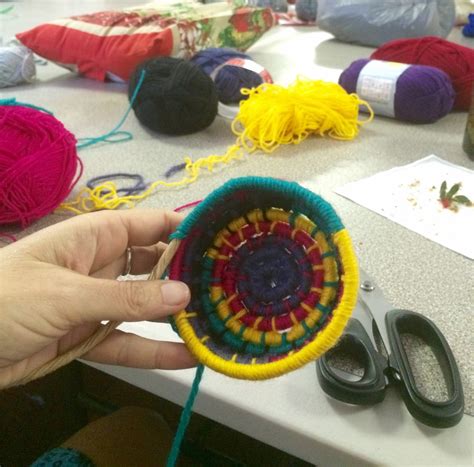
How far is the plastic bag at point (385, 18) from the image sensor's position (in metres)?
1.27

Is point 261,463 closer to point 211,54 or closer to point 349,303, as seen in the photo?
point 349,303

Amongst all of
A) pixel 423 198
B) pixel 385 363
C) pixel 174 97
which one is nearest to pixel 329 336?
pixel 385 363

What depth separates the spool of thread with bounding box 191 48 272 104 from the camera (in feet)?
3.11

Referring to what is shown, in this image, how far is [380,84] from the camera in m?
0.89

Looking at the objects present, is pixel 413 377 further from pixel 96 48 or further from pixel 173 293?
pixel 96 48

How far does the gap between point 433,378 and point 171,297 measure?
22 centimetres

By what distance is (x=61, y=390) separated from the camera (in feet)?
2.60

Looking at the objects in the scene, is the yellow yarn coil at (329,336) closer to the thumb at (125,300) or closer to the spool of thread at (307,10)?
the thumb at (125,300)

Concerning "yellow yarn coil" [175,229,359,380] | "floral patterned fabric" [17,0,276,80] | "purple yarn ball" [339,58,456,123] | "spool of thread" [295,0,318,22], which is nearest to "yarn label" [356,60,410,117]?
"purple yarn ball" [339,58,456,123]

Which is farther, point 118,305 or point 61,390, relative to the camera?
point 61,390

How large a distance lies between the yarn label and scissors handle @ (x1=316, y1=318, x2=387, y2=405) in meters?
0.59

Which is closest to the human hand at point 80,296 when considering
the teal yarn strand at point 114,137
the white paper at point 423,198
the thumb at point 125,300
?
the thumb at point 125,300

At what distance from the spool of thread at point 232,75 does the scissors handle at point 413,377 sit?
64cm

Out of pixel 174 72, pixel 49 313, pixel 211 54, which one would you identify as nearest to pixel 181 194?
Answer: pixel 174 72
